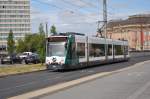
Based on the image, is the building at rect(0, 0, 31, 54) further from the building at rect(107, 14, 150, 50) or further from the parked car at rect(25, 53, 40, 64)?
the parked car at rect(25, 53, 40, 64)

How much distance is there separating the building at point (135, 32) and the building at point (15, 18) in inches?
1363

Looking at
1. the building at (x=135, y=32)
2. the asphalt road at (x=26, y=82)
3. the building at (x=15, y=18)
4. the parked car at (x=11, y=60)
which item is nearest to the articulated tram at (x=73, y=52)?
the asphalt road at (x=26, y=82)

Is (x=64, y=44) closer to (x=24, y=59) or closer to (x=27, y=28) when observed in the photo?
(x=24, y=59)

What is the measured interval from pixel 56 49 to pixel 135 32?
13466 centimetres

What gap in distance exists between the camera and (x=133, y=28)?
570ft

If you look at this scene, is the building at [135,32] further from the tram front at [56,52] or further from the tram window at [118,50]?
the tram front at [56,52]

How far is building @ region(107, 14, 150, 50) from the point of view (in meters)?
172

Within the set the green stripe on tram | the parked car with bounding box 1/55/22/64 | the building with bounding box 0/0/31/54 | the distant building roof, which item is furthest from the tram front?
the distant building roof

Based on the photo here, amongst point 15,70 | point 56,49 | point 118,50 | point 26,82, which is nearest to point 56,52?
point 56,49

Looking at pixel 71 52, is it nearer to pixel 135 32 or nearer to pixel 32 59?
pixel 32 59

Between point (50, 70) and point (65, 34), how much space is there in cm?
455

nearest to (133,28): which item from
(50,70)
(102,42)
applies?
(102,42)

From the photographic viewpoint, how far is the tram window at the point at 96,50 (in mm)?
47847

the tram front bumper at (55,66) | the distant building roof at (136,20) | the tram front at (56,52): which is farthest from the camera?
the distant building roof at (136,20)
